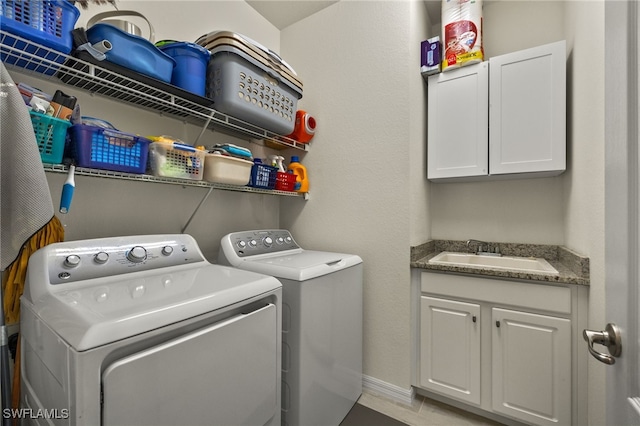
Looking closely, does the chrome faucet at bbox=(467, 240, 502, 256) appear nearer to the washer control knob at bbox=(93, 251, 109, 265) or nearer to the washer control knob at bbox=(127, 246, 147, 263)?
the washer control knob at bbox=(127, 246, 147, 263)

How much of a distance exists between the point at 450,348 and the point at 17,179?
220 centimetres

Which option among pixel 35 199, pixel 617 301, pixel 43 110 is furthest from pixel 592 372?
pixel 43 110

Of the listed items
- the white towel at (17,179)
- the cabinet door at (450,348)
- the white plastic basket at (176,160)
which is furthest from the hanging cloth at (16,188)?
the cabinet door at (450,348)

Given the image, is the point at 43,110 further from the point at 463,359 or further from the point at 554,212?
the point at 554,212

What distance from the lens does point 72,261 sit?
3.34 ft

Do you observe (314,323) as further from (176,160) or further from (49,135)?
(49,135)

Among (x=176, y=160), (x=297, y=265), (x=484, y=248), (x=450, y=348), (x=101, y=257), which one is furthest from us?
(x=484, y=248)

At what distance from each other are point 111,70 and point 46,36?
194mm

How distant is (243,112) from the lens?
1559 mm

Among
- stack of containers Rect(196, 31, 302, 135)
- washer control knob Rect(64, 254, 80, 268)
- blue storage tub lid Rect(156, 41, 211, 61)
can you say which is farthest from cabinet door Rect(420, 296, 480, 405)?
blue storage tub lid Rect(156, 41, 211, 61)

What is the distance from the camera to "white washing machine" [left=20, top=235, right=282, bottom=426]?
705 millimetres

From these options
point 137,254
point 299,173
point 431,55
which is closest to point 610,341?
point 137,254

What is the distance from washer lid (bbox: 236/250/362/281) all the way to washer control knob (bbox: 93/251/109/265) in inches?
24.0

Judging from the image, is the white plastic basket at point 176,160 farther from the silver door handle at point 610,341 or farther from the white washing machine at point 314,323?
the silver door handle at point 610,341
